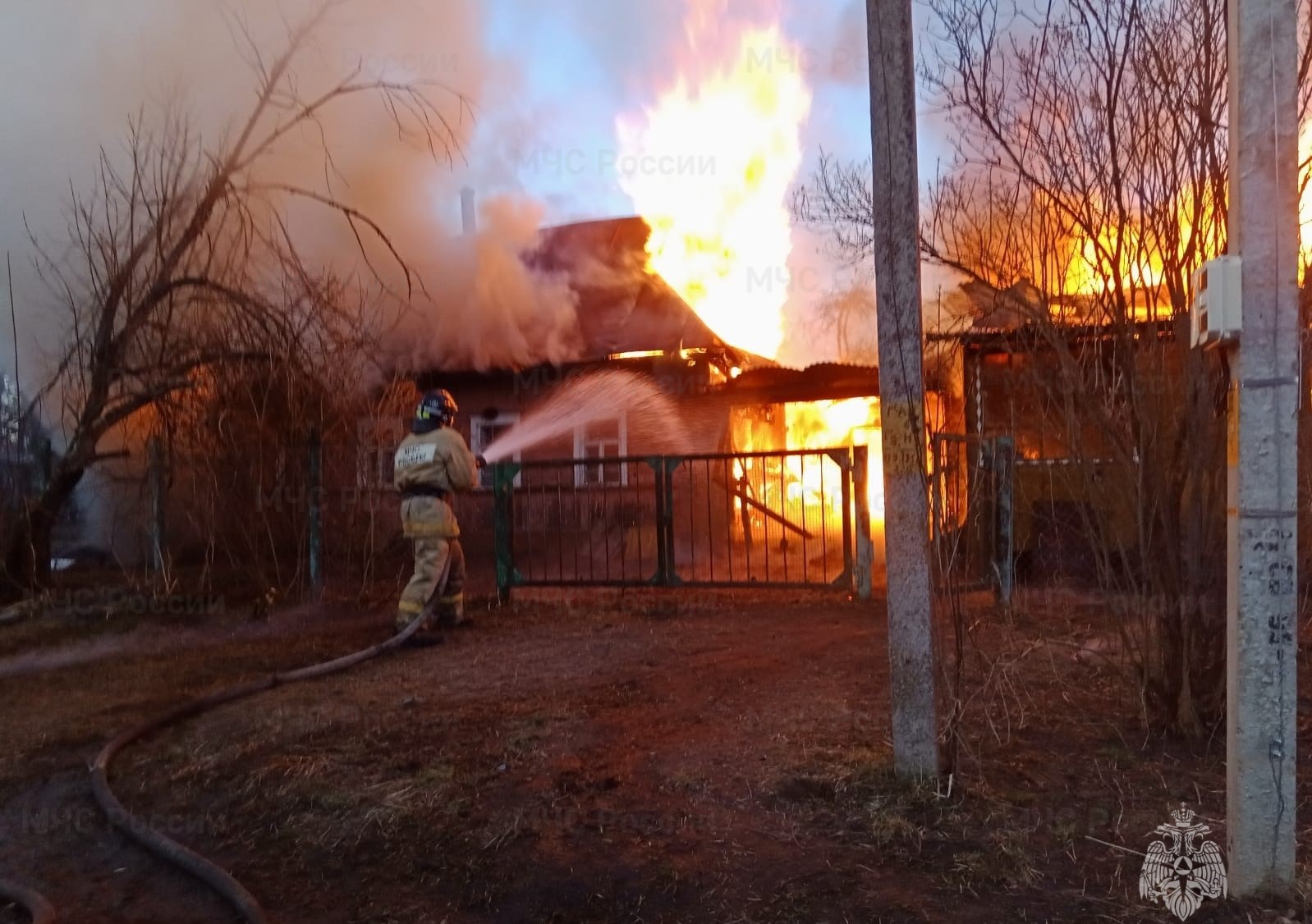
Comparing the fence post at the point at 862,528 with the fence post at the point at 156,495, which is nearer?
the fence post at the point at 862,528

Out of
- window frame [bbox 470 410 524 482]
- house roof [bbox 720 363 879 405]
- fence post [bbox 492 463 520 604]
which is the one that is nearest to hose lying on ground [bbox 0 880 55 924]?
fence post [bbox 492 463 520 604]

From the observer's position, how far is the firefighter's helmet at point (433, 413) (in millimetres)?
7840

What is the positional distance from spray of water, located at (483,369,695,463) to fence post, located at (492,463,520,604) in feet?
10.7

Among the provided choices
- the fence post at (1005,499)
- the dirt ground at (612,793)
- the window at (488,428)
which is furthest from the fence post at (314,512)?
the fence post at (1005,499)

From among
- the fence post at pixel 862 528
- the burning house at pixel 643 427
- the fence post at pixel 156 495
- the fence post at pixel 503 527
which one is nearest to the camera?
the fence post at pixel 862 528

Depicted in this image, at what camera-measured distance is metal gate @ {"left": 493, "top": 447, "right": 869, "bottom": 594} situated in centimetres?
882

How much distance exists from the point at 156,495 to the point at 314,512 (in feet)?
4.81

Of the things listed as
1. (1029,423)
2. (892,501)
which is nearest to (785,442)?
(1029,423)

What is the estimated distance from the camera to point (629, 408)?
12.9 meters

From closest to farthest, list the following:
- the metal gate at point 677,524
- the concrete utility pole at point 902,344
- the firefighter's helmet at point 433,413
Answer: the concrete utility pole at point 902,344 → the firefighter's helmet at point 433,413 → the metal gate at point 677,524

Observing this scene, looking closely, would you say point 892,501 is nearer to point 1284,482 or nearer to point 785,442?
point 1284,482

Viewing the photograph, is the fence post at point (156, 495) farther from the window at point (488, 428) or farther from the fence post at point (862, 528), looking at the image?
the fence post at point (862, 528)

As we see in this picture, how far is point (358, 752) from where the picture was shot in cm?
471

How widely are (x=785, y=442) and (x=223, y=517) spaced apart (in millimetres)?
9479
